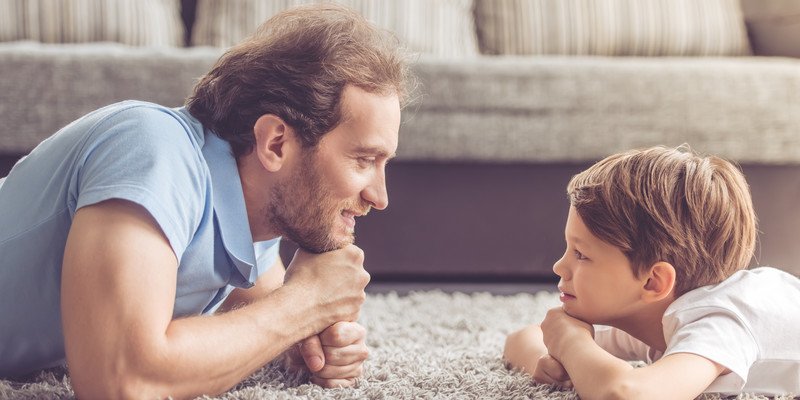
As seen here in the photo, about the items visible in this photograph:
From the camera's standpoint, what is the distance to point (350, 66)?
1165mm

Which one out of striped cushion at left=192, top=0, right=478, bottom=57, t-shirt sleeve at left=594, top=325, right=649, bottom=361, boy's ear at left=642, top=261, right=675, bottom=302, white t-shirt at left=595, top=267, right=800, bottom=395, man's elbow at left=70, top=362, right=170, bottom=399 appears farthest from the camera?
striped cushion at left=192, top=0, right=478, bottom=57

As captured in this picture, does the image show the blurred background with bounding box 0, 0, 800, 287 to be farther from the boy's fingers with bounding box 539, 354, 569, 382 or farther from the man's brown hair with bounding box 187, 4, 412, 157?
the boy's fingers with bounding box 539, 354, 569, 382

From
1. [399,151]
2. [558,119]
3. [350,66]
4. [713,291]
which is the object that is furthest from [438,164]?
[713,291]

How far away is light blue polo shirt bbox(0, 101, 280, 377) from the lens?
3.11 feet

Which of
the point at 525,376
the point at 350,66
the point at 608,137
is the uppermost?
the point at 350,66

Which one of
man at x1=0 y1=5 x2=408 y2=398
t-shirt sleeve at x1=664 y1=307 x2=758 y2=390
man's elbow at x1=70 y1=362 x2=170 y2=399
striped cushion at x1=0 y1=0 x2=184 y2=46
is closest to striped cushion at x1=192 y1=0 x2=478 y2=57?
striped cushion at x1=0 y1=0 x2=184 y2=46

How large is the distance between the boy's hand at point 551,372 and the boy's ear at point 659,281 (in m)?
0.14

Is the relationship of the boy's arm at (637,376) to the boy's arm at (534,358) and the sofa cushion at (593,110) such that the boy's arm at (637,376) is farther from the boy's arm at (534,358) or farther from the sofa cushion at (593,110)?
the sofa cushion at (593,110)

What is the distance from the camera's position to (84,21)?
2.19m

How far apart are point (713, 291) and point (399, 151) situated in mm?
895

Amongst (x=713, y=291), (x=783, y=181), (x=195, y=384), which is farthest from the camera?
(x=783, y=181)

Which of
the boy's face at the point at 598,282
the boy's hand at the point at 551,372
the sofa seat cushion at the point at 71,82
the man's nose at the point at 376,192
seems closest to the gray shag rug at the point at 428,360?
the boy's hand at the point at 551,372

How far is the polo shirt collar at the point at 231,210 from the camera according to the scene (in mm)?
1078

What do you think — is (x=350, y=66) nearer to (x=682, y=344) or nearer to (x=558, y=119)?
(x=682, y=344)
